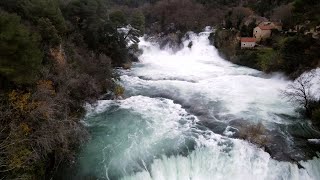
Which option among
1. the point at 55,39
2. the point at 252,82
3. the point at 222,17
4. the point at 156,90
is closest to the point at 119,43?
the point at 156,90

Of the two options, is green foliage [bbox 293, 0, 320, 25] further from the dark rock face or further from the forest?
the dark rock face

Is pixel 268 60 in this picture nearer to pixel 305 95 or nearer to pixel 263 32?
pixel 263 32

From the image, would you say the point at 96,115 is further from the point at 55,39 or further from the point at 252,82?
the point at 252,82

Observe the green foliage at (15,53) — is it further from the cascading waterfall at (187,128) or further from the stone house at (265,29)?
the stone house at (265,29)

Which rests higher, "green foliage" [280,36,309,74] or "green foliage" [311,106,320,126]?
"green foliage" [280,36,309,74]

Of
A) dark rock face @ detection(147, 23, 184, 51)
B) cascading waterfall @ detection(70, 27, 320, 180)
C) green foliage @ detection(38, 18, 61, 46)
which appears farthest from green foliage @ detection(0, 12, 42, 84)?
dark rock face @ detection(147, 23, 184, 51)

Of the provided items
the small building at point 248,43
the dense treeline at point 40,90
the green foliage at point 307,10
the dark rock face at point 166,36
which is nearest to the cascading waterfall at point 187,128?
the dense treeline at point 40,90

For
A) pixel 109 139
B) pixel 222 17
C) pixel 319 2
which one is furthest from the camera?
pixel 222 17
